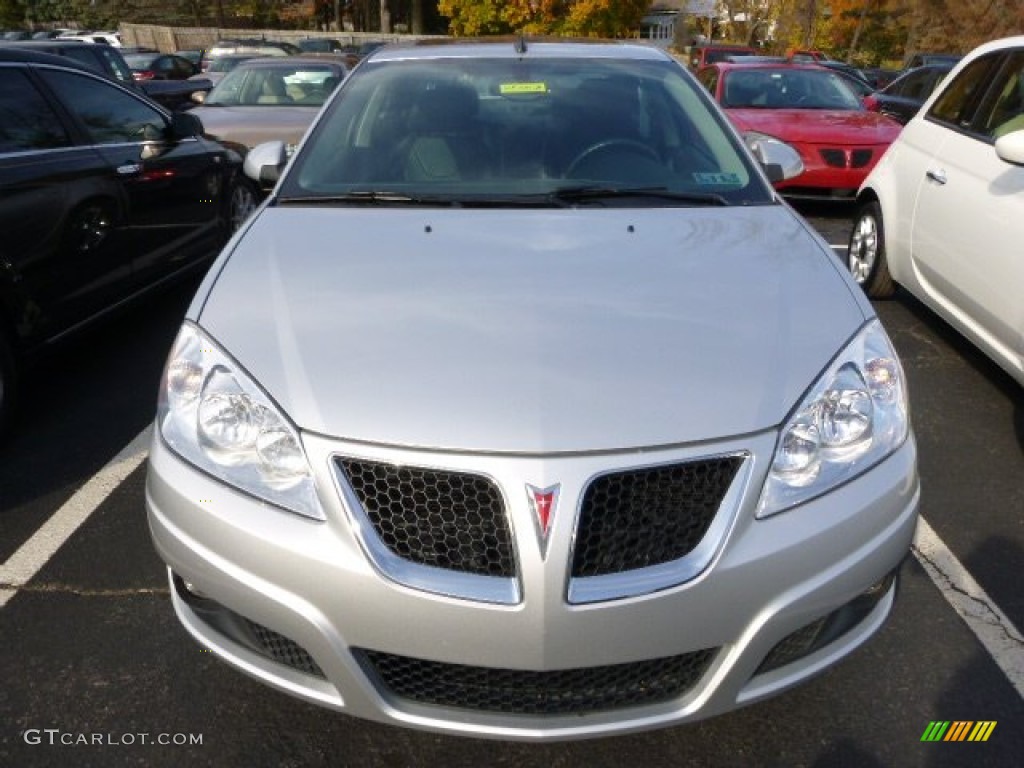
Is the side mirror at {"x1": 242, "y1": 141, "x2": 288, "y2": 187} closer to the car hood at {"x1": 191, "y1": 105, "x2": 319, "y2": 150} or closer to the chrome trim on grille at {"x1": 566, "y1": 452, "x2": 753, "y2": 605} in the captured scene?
the chrome trim on grille at {"x1": 566, "y1": 452, "x2": 753, "y2": 605}

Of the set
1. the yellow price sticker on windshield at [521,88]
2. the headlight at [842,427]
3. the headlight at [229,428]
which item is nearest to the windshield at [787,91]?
Answer: the yellow price sticker on windshield at [521,88]

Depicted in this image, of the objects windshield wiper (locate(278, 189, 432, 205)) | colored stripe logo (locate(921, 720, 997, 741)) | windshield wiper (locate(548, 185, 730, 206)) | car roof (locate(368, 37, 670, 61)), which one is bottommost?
colored stripe logo (locate(921, 720, 997, 741))

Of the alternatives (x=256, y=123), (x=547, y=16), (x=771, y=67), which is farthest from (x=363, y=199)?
(x=547, y=16)

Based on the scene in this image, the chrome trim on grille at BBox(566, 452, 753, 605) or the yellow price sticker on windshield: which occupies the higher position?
the yellow price sticker on windshield

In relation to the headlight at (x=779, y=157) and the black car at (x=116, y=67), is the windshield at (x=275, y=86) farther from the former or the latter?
the headlight at (x=779, y=157)

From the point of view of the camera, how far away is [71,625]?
2.66 meters

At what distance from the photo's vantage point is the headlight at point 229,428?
74.3 inches

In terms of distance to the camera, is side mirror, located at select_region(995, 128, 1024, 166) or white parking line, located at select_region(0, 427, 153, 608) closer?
white parking line, located at select_region(0, 427, 153, 608)

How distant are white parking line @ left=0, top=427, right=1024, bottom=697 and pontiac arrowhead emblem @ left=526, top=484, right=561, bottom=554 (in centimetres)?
159

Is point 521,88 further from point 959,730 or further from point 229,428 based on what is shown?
point 959,730

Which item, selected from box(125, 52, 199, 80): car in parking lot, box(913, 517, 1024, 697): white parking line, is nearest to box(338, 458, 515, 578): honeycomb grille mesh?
box(913, 517, 1024, 697): white parking line

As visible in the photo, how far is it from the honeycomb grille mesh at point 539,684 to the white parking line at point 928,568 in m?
1.19

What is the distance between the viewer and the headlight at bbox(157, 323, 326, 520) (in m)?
1.89

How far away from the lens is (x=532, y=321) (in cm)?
213
